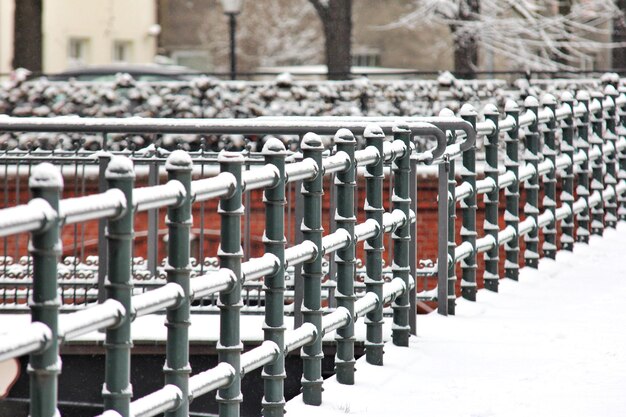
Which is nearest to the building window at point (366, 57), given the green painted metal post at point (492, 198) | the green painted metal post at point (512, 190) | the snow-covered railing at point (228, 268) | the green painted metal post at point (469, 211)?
the green painted metal post at point (512, 190)

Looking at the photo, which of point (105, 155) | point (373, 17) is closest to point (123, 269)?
point (105, 155)

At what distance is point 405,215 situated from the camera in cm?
707

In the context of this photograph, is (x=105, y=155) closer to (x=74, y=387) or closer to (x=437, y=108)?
(x=74, y=387)

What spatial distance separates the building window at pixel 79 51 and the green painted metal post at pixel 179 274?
3274 centimetres

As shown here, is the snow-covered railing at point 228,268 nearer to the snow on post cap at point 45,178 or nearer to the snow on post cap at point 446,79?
the snow on post cap at point 45,178

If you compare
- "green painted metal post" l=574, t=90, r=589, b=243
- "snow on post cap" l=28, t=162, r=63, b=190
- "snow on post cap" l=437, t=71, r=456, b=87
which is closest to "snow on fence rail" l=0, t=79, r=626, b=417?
"snow on post cap" l=28, t=162, r=63, b=190

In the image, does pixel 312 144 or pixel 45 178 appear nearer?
pixel 45 178

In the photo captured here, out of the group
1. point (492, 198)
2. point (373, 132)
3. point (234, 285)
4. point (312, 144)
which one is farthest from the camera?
point (492, 198)

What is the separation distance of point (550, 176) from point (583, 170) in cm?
122

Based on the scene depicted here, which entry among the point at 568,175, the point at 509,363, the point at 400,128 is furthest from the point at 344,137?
the point at 568,175

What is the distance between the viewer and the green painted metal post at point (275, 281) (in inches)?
210

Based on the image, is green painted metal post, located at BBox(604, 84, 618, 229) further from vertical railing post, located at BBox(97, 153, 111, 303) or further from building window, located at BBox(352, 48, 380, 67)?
building window, located at BBox(352, 48, 380, 67)

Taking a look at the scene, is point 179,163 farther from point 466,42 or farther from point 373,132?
point 466,42

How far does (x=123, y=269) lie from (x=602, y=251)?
7.81 m
